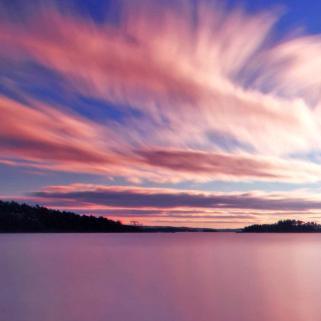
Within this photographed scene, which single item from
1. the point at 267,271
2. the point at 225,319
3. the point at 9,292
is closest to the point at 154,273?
the point at 267,271

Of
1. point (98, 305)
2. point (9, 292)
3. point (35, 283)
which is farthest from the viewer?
point (35, 283)

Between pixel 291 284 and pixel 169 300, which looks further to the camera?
pixel 291 284

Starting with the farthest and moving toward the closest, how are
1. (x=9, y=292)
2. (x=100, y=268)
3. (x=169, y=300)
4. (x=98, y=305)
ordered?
(x=100, y=268), (x=9, y=292), (x=169, y=300), (x=98, y=305)

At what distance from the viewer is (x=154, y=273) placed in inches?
2034

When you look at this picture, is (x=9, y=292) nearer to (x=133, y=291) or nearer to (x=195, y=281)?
(x=133, y=291)

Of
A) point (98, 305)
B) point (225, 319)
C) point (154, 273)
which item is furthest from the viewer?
point (154, 273)

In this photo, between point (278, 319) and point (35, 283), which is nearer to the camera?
point (278, 319)

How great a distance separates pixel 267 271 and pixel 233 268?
4891mm

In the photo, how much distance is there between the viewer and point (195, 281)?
146 feet

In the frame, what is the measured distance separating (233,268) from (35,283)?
25.6m

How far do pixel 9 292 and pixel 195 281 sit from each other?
56.6 ft

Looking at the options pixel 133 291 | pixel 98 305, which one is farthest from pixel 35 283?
pixel 98 305

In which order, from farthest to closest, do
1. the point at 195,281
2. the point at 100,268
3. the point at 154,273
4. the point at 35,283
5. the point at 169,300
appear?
the point at 100,268
the point at 154,273
the point at 195,281
the point at 35,283
the point at 169,300

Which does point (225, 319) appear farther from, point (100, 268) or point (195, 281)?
point (100, 268)
